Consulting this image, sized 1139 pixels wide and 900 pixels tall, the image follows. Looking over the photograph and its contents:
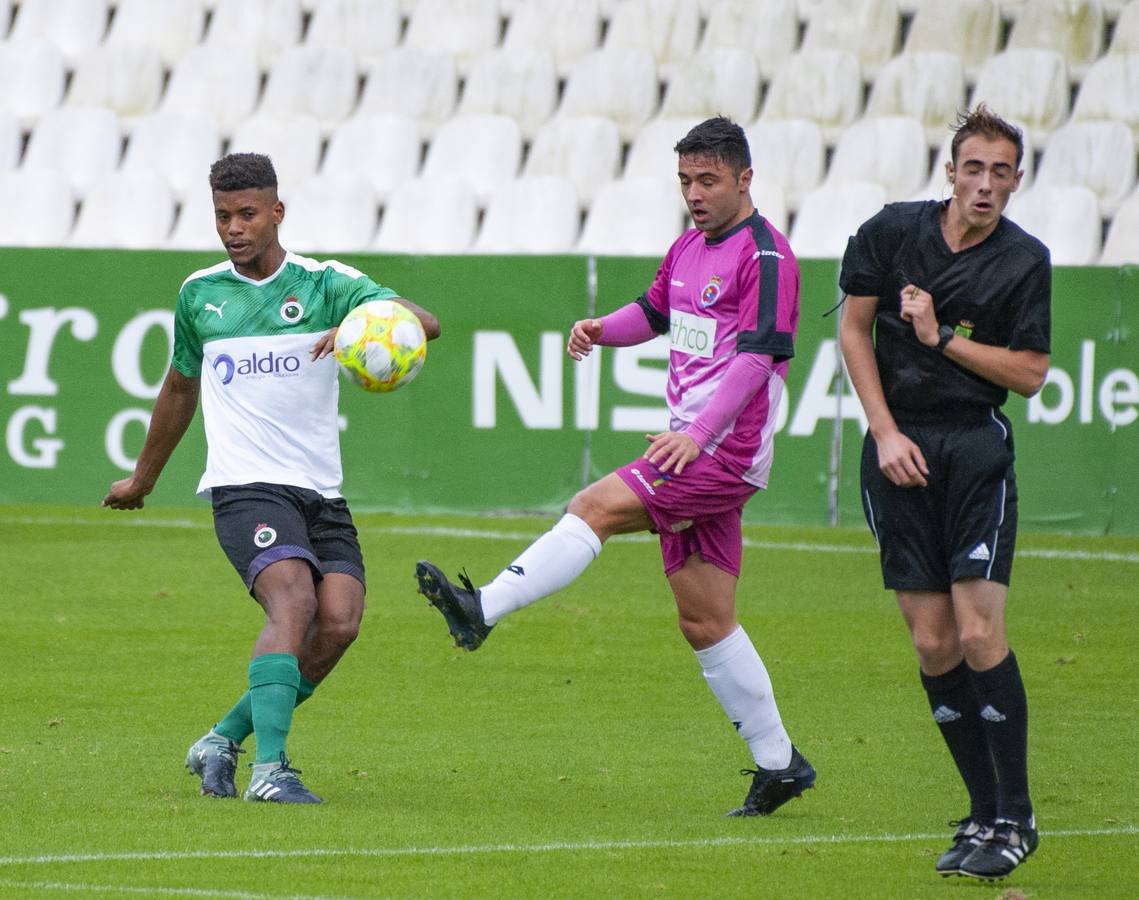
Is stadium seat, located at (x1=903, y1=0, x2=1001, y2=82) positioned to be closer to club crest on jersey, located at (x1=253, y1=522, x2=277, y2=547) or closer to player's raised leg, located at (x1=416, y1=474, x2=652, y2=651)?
player's raised leg, located at (x1=416, y1=474, x2=652, y2=651)

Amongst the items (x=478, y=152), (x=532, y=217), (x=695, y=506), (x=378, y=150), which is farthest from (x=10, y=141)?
(x=695, y=506)

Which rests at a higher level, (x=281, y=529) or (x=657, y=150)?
(x=657, y=150)

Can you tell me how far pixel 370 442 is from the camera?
14.9 metres

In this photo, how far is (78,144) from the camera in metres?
19.2

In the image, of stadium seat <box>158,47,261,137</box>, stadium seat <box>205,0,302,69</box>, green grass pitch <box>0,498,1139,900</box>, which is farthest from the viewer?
stadium seat <box>205,0,302,69</box>

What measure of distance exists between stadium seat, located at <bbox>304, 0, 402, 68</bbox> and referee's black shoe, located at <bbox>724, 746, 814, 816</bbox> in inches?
582

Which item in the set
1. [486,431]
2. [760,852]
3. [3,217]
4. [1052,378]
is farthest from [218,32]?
[760,852]

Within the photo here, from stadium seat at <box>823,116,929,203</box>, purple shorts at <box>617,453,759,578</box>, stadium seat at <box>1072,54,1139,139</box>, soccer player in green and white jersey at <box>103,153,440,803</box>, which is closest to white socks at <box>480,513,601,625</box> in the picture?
purple shorts at <box>617,453,759,578</box>

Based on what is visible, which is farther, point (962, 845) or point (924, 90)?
point (924, 90)

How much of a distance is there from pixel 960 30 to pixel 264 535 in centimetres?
1306

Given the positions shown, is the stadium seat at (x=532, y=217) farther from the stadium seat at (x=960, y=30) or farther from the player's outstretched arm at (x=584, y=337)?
the player's outstretched arm at (x=584, y=337)

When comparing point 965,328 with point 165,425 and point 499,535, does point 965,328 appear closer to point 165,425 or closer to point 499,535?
point 165,425

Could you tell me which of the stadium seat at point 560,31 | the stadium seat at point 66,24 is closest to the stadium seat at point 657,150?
the stadium seat at point 560,31

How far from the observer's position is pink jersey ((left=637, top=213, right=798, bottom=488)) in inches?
230
